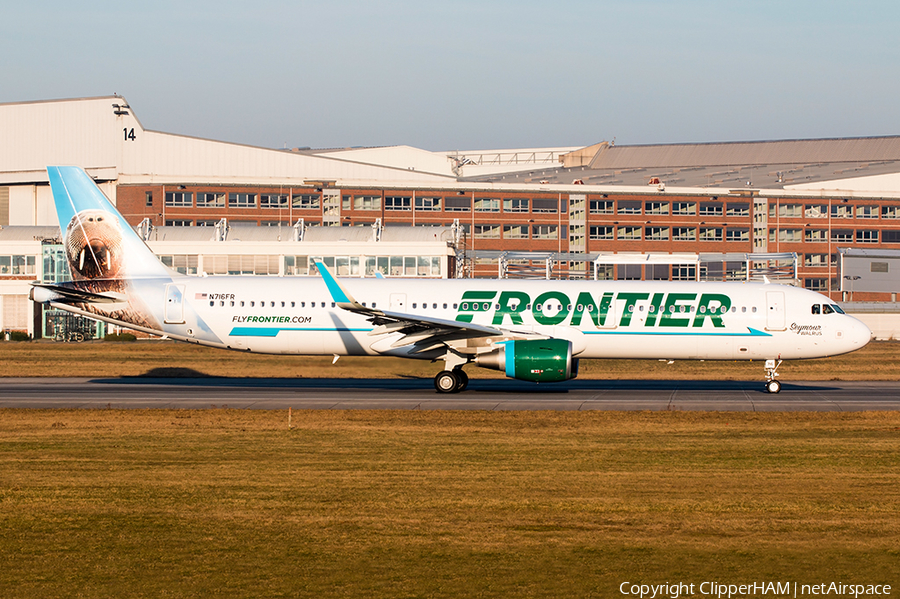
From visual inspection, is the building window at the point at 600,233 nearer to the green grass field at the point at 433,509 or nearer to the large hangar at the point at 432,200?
the large hangar at the point at 432,200

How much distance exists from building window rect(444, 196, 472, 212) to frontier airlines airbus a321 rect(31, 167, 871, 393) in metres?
74.2

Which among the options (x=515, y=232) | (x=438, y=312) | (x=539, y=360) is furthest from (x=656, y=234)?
(x=539, y=360)

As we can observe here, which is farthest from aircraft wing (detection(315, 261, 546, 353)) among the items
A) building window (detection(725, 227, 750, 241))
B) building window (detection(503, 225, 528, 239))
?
building window (detection(725, 227, 750, 241))

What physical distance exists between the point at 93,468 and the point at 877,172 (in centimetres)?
11938

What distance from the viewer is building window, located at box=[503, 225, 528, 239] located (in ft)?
360

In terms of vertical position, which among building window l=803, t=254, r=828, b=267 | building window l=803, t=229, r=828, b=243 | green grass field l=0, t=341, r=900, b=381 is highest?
building window l=803, t=229, r=828, b=243

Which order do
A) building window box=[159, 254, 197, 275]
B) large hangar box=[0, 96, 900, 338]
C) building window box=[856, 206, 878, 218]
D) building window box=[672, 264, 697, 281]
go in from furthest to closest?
building window box=[856, 206, 878, 218] → building window box=[672, 264, 697, 281] → large hangar box=[0, 96, 900, 338] → building window box=[159, 254, 197, 275]

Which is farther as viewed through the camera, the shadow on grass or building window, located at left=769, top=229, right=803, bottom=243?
building window, located at left=769, top=229, right=803, bottom=243

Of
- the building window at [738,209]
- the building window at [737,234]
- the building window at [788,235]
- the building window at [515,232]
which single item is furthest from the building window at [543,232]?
the building window at [788,235]

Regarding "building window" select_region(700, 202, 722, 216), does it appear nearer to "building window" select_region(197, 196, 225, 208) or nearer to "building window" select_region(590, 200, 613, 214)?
"building window" select_region(590, 200, 613, 214)

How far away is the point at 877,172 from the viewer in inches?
4663

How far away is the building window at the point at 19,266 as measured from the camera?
6738 cm

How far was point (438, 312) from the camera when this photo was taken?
114 feet

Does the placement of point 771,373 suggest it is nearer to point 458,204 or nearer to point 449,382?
point 449,382
